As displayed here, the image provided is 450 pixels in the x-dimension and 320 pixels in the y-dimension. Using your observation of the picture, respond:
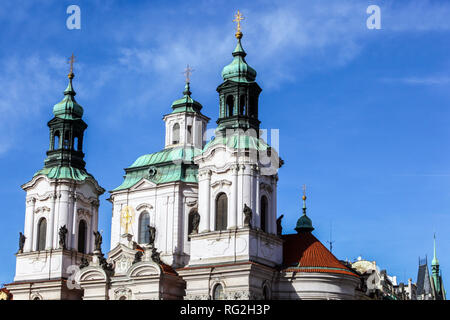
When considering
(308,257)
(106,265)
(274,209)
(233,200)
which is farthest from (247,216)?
(106,265)

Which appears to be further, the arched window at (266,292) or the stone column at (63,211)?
the stone column at (63,211)

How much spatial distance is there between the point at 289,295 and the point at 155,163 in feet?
44.9

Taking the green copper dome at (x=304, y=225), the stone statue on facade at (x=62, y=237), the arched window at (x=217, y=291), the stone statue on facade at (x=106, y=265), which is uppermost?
the green copper dome at (x=304, y=225)

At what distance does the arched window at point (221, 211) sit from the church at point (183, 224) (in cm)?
6

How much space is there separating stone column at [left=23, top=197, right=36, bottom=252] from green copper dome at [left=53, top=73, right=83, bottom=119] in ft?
20.8

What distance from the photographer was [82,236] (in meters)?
55.5

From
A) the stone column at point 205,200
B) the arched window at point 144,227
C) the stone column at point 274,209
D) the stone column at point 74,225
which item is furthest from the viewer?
the stone column at point 74,225

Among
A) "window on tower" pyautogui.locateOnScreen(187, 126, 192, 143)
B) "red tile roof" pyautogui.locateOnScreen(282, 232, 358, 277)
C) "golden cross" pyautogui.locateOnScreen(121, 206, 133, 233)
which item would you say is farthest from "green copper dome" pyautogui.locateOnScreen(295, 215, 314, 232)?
"golden cross" pyautogui.locateOnScreen(121, 206, 133, 233)

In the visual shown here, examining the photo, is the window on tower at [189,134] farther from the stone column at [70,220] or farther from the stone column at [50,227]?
the stone column at [50,227]

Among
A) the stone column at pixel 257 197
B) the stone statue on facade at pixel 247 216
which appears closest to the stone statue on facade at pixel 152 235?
the stone statue on facade at pixel 247 216

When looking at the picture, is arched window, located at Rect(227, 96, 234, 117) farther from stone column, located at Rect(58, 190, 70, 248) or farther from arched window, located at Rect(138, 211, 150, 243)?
stone column, located at Rect(58, 190, 70, 248)

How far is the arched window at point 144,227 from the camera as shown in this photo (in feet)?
172

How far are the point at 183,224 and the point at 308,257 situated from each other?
28.5 feet
